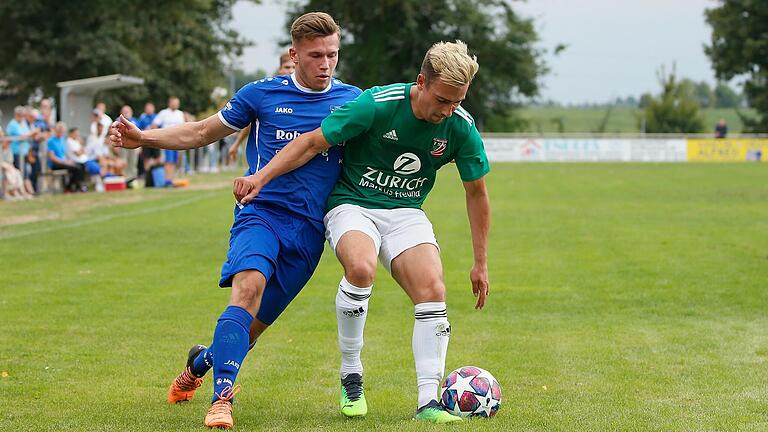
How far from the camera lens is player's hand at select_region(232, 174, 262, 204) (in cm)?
575

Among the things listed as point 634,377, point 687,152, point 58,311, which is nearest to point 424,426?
point 634,377

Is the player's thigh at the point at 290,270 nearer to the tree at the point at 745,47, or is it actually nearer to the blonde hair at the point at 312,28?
the blonde hair at the point at 312,28

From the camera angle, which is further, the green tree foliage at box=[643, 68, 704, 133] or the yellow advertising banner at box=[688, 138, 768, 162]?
the green tree foliage at box=[643, 68, 704, 133]

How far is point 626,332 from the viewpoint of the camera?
29.5ft

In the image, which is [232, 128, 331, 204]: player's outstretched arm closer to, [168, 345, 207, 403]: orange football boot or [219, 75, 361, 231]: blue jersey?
[219, 75, 361, 231]: blue jersey

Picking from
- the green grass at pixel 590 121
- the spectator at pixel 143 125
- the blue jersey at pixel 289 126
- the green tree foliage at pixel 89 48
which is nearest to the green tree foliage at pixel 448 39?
the green grass at pixel 590 121

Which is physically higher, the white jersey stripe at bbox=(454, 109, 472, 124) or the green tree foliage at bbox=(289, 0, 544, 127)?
the green tree foliage at bbox=(289, 0, 544, 127)

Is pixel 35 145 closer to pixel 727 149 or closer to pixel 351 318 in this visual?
pixel 351 318

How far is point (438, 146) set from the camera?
597 cm

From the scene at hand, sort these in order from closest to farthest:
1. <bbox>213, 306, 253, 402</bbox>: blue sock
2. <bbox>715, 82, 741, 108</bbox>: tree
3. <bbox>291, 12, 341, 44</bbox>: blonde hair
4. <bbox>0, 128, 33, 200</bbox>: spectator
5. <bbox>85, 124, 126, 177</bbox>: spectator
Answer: <bbox>213, 306, 253, 402</bbox>: blue sock
<bbox>291, 12, 341, 44</bbox>: blonde hair
<bbox>0, 128, 33, 200</bbox>: spectator
<bbox>85, 124, 126, 177</bbox>: spectator
<bbox>715, 82, 741, 108</bbox>: tree

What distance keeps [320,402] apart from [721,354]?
3.14 meters

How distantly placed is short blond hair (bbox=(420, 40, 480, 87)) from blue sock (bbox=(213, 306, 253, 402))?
5.02 feet

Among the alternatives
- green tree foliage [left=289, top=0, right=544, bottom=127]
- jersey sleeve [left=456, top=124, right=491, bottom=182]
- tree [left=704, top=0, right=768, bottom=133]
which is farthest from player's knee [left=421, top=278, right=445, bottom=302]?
tree [left=704, top=0, right=768, bottom=133]

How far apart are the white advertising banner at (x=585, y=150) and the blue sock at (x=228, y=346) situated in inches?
1878
